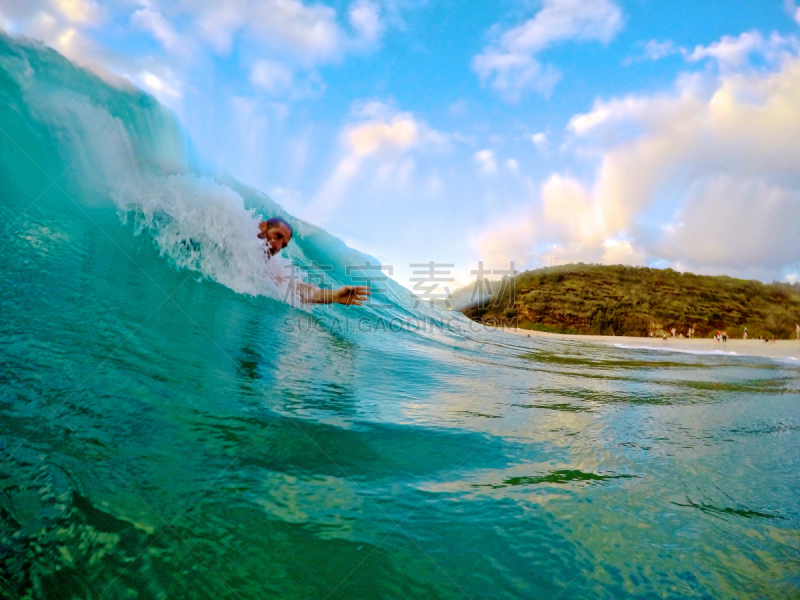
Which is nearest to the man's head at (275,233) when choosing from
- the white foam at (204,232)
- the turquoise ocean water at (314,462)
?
the white foam at (204,232)

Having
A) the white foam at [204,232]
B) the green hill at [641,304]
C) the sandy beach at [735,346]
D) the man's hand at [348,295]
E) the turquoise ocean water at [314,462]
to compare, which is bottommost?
the turquoise ocean water at [314,462]

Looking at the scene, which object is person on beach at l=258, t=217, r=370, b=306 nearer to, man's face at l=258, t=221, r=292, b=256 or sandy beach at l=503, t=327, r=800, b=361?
man's face at l=258, t=221, r=292, b=256

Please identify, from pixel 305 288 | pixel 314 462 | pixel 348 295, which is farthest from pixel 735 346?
pixel 314 462

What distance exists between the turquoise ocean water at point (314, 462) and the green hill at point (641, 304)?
32614mm

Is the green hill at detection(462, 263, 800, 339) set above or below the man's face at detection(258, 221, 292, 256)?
above

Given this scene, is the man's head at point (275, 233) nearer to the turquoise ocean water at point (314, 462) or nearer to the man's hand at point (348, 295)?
the turquoise ocean water at point (314, 462)

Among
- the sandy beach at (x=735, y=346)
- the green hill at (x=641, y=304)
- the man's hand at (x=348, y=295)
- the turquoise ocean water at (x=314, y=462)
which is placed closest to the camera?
the turquoise ocean water at (x=314, y=462)

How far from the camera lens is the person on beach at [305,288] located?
3916 mm

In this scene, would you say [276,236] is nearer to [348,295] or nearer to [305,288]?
[305,288]

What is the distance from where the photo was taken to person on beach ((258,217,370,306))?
3.92 meters

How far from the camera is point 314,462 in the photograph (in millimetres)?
1762

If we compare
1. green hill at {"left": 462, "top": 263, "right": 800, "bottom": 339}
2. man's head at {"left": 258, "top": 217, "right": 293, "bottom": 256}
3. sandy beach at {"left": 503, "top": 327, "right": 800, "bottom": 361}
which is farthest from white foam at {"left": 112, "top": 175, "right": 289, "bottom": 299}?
green hill at {"left": 462, "top": 263, "right": 800, "bottom": 339}

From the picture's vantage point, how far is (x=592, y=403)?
339 centimetres

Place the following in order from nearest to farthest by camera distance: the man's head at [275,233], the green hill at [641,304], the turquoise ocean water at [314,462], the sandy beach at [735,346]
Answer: the turquoise ocean water at [314,462] < the man's head at [275,233] < the sandy beach at [735,346] < the green hill at [641,304]
